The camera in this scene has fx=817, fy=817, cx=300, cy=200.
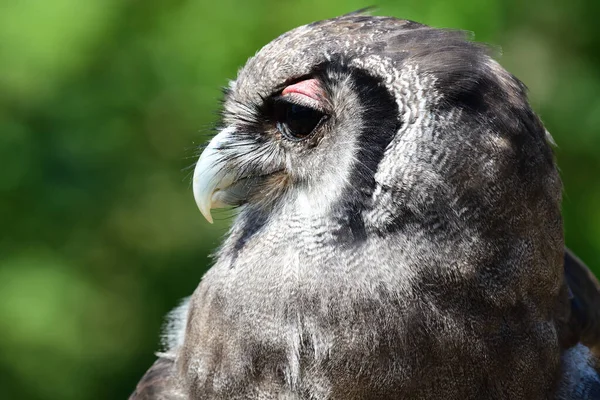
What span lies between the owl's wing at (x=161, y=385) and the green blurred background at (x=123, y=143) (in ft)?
5.66

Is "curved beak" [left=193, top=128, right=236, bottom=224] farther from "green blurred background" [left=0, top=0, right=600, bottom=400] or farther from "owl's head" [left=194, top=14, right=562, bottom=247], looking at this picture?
"green blurred background" [left=0, top=0, right=600, bottom=400]

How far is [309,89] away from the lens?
2.05 meters

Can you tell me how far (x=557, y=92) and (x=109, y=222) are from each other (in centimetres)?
265

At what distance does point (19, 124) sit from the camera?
14.6ft

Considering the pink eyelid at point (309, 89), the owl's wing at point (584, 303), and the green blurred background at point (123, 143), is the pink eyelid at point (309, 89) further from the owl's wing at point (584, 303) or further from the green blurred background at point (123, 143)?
the green blurred background at point (123, 143)

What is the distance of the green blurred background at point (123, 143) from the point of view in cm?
424

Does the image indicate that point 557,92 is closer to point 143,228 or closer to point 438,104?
point 143,228

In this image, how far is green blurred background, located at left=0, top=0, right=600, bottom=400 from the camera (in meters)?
4.24

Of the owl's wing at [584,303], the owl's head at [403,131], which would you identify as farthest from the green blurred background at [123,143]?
the owl's head at [403,131]

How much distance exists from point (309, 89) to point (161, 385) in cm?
112

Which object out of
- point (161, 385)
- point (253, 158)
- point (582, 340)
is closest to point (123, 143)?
point (161, 385)

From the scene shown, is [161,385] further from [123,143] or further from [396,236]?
[123,143]

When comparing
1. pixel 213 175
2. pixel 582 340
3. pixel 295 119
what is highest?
pixel 295 119

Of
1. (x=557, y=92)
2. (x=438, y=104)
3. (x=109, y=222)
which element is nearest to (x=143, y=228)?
(x=109, y=222)
